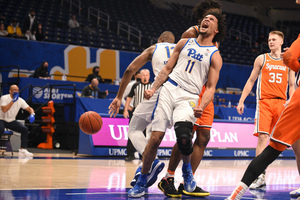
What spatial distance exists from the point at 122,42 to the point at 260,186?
51.3 feet

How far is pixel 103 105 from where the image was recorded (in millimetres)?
12008

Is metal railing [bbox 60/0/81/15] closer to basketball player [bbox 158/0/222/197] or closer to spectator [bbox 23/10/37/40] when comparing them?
spectator [bbox 23/10/37/40]

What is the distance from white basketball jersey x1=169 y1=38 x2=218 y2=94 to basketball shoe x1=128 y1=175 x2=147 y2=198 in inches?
43.0

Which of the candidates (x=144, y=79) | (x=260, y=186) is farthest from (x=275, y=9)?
(x=260, y=186)

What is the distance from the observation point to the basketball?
6695mm

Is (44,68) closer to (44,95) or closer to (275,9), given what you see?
(44,95)

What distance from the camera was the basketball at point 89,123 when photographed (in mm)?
6695

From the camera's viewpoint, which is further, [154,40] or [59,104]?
[154,40]

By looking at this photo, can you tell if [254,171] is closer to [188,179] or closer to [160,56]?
[188,179]

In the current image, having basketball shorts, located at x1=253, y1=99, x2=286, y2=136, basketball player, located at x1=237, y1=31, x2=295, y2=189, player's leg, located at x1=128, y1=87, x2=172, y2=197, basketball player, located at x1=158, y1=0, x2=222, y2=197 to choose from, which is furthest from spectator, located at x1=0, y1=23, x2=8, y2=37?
player's leg, located at x1=128, y1=87, x2=172, y2=197

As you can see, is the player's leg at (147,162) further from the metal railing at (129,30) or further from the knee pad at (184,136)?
the metal railing at (129,30)

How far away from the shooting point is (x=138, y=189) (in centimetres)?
458

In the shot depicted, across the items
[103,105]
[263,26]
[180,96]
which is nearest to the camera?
[180,96]

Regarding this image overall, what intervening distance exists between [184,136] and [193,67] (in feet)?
2.59
